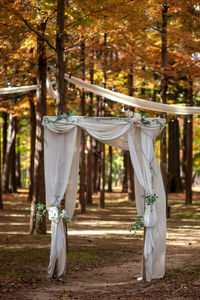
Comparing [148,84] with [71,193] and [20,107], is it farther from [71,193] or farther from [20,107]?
[71,193]

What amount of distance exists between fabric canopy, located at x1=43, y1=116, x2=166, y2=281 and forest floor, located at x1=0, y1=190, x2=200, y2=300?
47cm

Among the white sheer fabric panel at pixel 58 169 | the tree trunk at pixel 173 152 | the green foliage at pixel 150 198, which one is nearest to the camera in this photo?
the green foliage at pixel 150 198

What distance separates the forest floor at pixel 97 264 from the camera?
6.66 metres

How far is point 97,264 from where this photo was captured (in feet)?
28.6

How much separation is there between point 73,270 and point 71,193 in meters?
1.45

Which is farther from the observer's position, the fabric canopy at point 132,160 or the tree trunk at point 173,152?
the tree trunk at point 173,152

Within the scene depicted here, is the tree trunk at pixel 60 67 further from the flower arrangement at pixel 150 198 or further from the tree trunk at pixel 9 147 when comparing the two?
the tree trunk at pixel 9 147

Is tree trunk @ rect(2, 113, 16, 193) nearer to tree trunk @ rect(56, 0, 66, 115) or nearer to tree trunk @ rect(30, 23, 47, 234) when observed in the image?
tree trunk @ rect(30, 23, 47, 234)

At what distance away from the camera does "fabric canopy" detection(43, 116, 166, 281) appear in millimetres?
7609

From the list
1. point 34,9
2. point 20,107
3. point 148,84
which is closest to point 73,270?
point 34,9

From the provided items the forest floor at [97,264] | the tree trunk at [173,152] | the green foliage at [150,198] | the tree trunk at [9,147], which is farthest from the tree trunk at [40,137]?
the tree trunk at [173,152]

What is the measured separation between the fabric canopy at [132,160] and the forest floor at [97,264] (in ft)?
1.53

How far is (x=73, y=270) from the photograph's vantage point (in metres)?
8.21

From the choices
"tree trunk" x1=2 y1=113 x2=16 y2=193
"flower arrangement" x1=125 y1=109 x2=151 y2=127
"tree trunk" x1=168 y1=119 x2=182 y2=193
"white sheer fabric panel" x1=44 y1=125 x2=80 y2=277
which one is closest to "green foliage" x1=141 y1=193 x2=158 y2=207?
"flower arrangement" x1=125 y1=109 x2=151 y2=127
